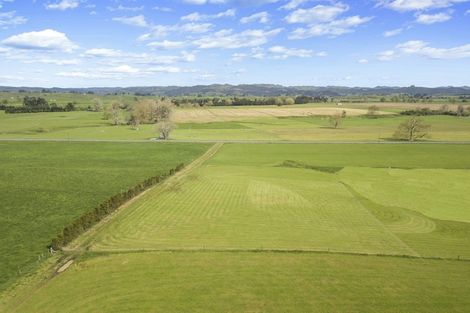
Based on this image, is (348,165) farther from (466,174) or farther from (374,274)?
(374,274)

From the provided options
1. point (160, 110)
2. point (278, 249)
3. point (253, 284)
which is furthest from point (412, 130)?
point (253, 284)


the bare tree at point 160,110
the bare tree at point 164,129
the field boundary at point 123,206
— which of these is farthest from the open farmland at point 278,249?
the bare tree at point 160,110

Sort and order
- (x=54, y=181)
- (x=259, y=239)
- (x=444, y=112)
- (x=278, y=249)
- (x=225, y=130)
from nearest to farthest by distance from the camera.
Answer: (x=278, y=249) → (x=259, y=239) → (x=54, y=181) → (x=225, y=130) → (x=444, y=112)

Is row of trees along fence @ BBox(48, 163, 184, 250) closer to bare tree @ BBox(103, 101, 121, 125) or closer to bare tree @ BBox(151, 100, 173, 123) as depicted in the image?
bare tree @ BBox(151, 100, 173, 123)

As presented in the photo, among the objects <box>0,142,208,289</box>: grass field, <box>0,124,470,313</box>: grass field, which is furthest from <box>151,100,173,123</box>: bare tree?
<box>0,124,470,313</box>: grass field

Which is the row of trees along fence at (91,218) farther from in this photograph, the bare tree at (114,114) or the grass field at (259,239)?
the bare tree at (114,114)

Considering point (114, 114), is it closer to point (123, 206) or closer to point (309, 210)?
point (123, 206)
